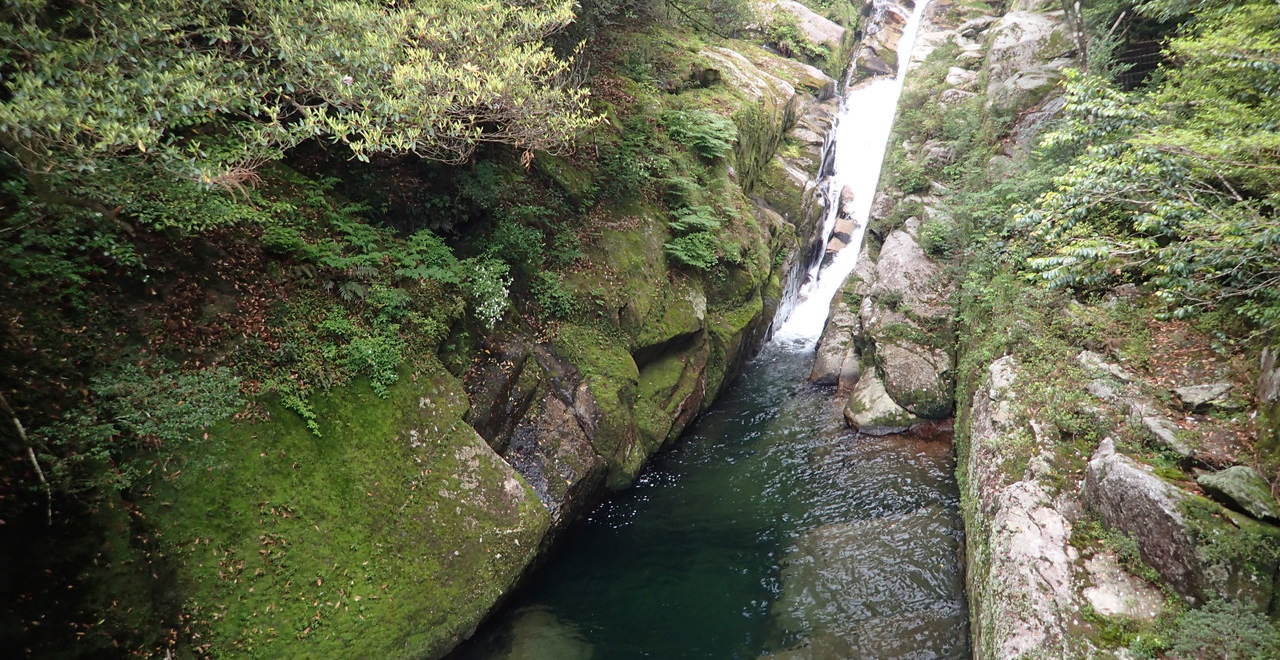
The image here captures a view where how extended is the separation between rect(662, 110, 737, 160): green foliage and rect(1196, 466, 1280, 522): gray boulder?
12295mm

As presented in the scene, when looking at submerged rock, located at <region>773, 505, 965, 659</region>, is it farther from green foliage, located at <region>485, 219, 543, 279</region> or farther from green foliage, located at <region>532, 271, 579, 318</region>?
green foliage, located at <region>485, 219, 543, 279</region>

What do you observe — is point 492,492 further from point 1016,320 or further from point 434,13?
point 1016,320

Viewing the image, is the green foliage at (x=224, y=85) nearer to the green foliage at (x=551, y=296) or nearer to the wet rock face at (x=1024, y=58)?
the green foliage at (x=551, y=296)

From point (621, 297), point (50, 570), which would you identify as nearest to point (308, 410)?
point (50, 570)

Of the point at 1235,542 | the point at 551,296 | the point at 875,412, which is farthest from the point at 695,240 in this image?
the point at 1235,542

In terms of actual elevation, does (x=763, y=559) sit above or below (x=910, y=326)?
below

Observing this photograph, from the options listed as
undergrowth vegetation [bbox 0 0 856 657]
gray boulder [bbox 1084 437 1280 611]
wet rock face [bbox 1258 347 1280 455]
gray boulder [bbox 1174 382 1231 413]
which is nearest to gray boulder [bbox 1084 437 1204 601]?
gray boulder [bbox 1084 437 1280 611]

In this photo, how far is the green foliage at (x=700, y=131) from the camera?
605 inches

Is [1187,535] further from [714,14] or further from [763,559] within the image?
[714,14]

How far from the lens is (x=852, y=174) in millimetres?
24875

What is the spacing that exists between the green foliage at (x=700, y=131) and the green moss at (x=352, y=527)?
10.1 m

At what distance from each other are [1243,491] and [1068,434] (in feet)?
7.33

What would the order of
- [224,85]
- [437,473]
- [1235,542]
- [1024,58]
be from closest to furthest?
[1235,542] < [224,85] < [437,473] < [1024,58]

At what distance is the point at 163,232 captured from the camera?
23.0 feet
